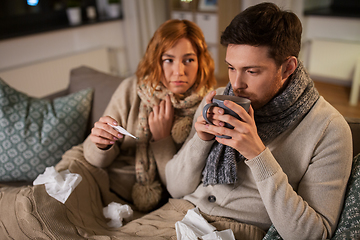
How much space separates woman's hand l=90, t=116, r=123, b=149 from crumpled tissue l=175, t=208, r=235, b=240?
1.33 ft

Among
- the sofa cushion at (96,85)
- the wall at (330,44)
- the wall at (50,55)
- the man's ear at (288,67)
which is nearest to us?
the man's ear at (288,67)

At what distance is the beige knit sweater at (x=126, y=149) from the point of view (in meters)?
1.40

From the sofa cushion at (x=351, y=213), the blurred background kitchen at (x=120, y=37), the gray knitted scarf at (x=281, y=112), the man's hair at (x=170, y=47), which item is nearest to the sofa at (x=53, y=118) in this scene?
the man's hair at (x=170, y=47)

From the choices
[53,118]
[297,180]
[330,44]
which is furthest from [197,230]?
[330,44]

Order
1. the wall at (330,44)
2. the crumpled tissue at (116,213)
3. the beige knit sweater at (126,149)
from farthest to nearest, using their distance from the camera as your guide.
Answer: the wall at (330,44), the beige knit sweater at (126,149), the crumpled tissue at (116,213)

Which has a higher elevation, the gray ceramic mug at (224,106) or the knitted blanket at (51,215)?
the gray ceramic mug at (224,106)

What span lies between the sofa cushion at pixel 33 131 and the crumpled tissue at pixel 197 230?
0.85 meters

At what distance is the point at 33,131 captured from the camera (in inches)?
60.9

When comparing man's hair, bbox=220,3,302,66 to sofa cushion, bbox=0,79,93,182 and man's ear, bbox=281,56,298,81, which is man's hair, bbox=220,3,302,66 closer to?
man's ear, bbox=281,56,298,81

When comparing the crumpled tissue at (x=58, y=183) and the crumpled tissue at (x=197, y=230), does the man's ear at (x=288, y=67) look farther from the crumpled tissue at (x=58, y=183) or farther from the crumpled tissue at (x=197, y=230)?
the crumpled tissue at (x=58, y=183)

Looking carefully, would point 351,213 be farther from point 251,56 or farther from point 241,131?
point 251,56

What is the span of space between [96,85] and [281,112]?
1.15 m

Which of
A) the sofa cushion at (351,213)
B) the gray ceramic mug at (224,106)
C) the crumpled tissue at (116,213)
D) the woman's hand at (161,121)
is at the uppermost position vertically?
the gray ceramic mug at (224,106)

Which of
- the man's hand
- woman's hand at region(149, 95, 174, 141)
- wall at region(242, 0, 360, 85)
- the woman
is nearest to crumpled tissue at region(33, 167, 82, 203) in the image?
the woman
